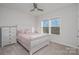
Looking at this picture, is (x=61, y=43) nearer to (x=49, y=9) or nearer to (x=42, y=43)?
(x=42, y=43)

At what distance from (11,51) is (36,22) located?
0.63 meters

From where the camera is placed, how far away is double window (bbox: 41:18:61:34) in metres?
1.25

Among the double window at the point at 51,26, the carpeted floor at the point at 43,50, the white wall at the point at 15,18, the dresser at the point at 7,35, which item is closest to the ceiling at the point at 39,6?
the white wall at the point at 15,18

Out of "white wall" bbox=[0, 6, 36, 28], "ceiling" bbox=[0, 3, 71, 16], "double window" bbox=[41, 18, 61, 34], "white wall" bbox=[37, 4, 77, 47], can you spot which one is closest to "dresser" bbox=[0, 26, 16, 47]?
"white wall" bbox=[0, 6, 36, 28]

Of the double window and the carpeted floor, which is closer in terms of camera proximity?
the carpeted floor

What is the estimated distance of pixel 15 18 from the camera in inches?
47.7

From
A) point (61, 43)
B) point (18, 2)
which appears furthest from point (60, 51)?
point (18, 2)

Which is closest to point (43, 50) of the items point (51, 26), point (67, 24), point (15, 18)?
point (51, 26)

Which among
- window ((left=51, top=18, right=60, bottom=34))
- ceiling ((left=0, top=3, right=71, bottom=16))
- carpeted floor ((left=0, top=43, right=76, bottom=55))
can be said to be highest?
ceiling ((left=0, top=3, right=71, bottom=16))

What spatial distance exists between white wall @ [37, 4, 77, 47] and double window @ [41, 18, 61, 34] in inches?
2.7

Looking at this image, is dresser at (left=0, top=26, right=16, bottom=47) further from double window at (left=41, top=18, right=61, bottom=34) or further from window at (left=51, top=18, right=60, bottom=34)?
window at (left=51, top=18, right=60, bottom=34)

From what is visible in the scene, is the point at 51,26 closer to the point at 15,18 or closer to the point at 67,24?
the point at 67,24

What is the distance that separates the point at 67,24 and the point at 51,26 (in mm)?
267

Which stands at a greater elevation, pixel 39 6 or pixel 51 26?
pixel 39 6
